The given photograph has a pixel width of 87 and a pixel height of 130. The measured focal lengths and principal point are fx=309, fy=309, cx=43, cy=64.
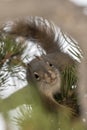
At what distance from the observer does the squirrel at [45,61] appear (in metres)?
0.50

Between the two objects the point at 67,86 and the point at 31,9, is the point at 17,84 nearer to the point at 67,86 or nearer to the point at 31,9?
the point at 67,86

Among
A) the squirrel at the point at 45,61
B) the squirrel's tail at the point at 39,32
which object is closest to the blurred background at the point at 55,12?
the squirrel at the point at 45,61

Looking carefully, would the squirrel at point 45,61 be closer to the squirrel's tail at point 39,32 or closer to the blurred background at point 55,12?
the squirrel's tail at point 39,32

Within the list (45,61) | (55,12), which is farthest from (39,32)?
(55,12)

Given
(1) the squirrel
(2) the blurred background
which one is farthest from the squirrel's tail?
(2) the blurred background

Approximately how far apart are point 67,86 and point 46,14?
395 millimetres

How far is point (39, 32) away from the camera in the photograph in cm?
79

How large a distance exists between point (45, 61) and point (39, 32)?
0.75 ft

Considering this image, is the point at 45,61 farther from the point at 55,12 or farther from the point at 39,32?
the point at 55,12

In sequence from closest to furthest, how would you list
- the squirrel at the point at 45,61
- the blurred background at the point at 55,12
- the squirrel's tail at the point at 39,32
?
1. the blurred background at the point at 55,12
2. the squirrel at the point at 45,61
3. the squirrel's tail at the point at 39,32

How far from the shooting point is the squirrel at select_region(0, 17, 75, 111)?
1.64ft

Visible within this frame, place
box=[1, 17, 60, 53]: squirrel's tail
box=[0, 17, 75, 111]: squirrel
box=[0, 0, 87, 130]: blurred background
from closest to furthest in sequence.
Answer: box=[0, 0, 87, 130]: blurred background < box=[0, 17, 75, 111]: squirrel < box=[1, 17, 60, 53]: squirrel's tail

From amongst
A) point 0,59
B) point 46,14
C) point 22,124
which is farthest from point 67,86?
point 46,14

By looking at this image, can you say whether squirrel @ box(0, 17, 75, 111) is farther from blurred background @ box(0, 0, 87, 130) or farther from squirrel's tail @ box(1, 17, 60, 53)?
blurred background @ box(0, 0, 87, 130)
